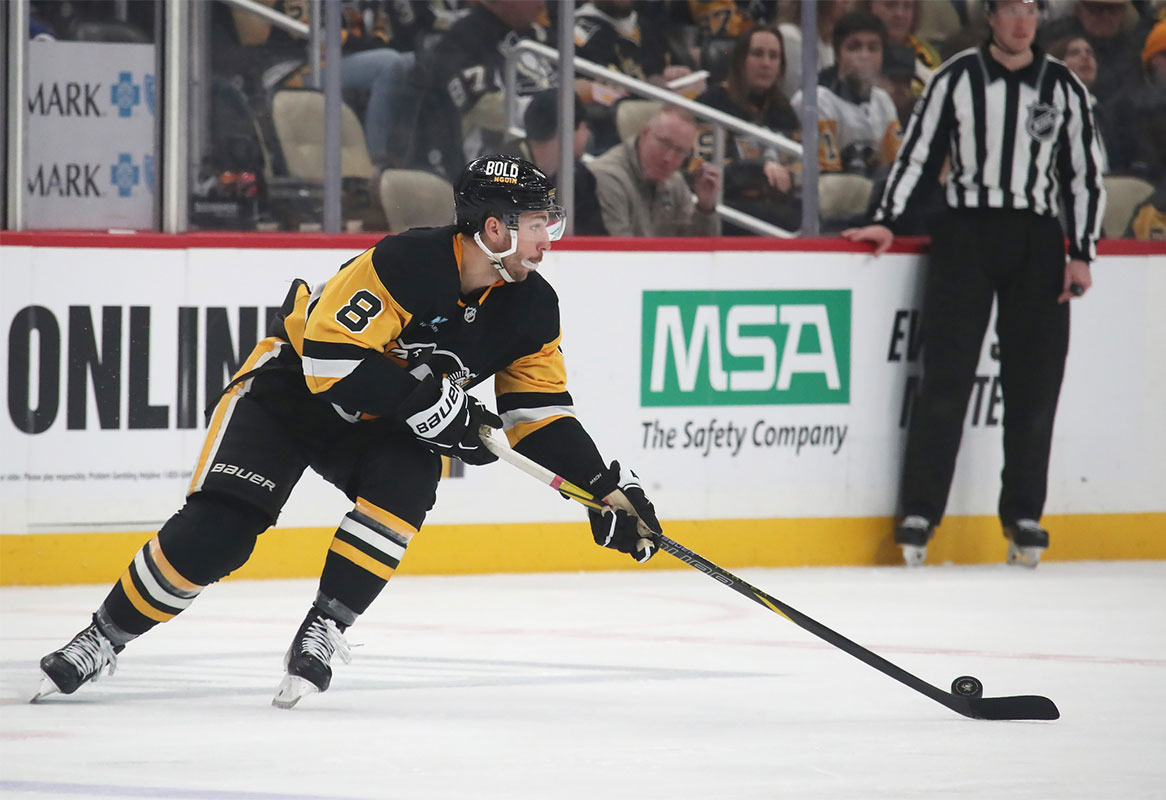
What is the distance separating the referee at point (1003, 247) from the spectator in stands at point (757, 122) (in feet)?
0.88

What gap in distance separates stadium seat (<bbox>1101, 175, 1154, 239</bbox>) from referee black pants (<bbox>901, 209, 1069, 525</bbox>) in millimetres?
463

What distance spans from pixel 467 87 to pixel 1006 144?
5.43 ft

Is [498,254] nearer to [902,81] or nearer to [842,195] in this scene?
[842,195]

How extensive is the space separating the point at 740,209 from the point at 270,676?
2541mm

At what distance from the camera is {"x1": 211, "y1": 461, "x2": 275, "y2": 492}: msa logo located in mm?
3004

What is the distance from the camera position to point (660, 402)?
5.26 metres

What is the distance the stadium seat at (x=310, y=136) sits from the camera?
499cm

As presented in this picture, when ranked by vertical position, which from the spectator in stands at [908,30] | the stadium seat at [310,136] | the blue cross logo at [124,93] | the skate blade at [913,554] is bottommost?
the skate blade at [913,554]

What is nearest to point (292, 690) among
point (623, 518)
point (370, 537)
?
point (370, 537)

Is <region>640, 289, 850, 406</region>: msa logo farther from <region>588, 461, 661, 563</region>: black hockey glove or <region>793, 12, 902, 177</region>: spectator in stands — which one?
<region>588, 461, 661, 563</region>: black hockey glove

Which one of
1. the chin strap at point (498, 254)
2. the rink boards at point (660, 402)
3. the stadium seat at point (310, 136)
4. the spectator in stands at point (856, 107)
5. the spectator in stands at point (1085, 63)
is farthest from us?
the spectator in stands at point (1085, 63)

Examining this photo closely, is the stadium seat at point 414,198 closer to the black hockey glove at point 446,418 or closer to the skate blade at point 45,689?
the black hockey glove at point 446,418

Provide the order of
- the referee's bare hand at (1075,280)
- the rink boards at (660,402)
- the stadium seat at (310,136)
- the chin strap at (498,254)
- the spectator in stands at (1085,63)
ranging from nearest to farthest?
the chin strap at (498,254)
the rink boards at (660,402)
the stadium seat at (310,136)
the referee's bare hand at (1075,280)
the spectator in stands at (1085,63)

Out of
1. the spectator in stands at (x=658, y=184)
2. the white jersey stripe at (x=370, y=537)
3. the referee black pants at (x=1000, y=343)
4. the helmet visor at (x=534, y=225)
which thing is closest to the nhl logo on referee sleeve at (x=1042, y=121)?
the referee black pants at (x=1000, y=343)
